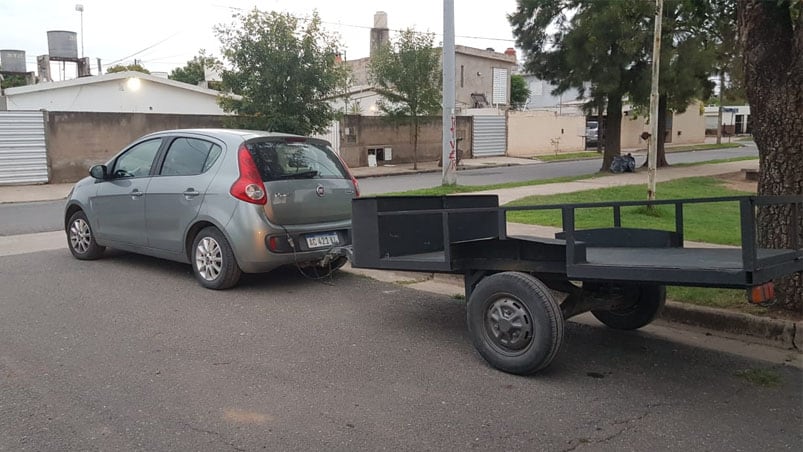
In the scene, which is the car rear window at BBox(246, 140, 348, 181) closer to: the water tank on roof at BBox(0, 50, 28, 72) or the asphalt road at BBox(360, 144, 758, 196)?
the asphalt road at BBox(360, 144, 758, 196)

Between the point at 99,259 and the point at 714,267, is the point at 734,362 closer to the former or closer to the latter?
the point at 714,267

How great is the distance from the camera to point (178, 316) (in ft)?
19.6

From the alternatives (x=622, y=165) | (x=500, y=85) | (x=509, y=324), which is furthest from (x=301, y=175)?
(x=500, y=85)

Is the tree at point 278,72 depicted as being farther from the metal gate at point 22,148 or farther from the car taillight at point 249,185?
the car taillight at point 249,185

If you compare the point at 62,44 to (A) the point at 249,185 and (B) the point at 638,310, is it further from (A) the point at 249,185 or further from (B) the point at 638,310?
(B) the point at 638,310

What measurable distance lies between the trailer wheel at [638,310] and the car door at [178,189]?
408 centimetres

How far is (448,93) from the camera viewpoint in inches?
632

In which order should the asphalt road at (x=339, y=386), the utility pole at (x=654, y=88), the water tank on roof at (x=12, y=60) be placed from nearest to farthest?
the asphalt road at (x=339, y=386) → the utility pole at (x=654, y=88) → the water tank on roof at (x=12, y=60)

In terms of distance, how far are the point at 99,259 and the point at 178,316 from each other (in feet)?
10.5

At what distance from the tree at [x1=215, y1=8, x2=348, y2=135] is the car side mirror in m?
10.3

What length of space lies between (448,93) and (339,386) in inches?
492

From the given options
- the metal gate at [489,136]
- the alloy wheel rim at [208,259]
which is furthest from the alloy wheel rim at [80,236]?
the metal gate at [489,136]

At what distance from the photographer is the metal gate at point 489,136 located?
111 feet

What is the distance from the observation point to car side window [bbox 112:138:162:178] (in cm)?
769
